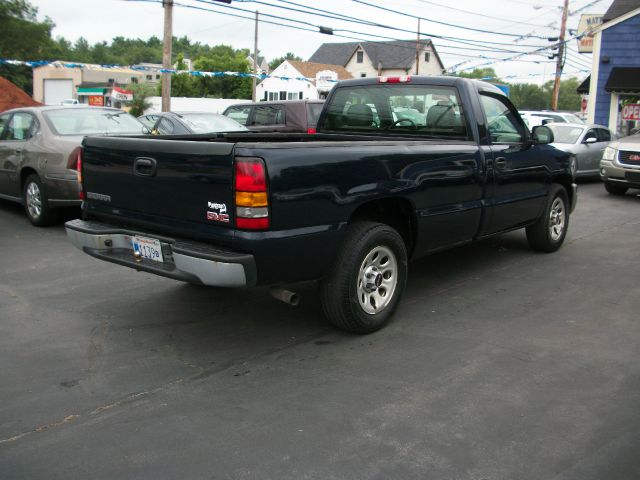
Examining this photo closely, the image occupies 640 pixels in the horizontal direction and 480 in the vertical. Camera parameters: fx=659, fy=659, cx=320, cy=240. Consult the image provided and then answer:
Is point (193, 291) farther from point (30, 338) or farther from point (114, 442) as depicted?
point (114, 442)

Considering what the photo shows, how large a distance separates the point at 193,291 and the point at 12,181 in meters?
4.76

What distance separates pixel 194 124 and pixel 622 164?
323 inches

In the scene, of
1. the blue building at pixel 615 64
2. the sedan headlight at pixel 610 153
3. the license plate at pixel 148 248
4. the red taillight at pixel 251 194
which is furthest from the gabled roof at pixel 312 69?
the red taillight at pixel 251 194

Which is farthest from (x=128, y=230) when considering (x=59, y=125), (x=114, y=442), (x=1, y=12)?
(x=1, y=12)

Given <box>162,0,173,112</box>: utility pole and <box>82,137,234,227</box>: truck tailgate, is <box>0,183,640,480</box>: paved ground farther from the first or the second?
<box>162,0,173,112</box>: utility pole

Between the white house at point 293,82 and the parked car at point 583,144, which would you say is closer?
the parked car at point 583,144

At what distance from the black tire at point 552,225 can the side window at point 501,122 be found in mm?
1042

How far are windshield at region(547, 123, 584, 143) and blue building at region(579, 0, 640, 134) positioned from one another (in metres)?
7.82

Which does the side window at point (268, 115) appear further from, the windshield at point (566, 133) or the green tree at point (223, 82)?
the green tree at point (223, 82)

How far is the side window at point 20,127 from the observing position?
906cm

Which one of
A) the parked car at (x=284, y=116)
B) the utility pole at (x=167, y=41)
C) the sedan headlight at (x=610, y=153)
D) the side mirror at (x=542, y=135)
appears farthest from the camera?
the utility pole at (x=167, y=41)

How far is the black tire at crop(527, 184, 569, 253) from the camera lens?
7.36m

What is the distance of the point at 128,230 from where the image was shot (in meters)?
4.73

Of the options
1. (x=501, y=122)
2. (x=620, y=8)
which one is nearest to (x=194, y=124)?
(x=501, y=122)
